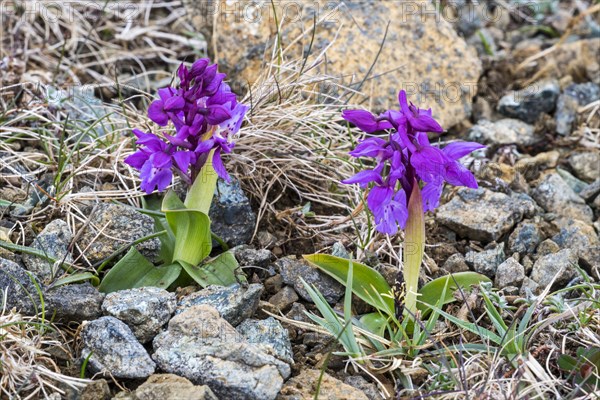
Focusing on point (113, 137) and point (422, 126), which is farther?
point (113, 137)

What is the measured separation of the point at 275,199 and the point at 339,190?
0.35 meters

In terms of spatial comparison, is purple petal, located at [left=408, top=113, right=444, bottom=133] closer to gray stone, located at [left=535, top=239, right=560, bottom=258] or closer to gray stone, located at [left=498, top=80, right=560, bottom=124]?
gray stone, located at [left=535, top=239, right=560, bottom=258]

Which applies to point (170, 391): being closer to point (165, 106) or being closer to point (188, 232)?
point (188, 232)

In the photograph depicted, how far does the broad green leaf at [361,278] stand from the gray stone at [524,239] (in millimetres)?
780

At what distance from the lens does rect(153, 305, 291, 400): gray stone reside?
2.56m

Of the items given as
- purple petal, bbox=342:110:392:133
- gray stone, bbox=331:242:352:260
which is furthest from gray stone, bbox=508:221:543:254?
purple petal, bbox=342:110:392:133

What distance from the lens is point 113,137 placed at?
407 centimetres

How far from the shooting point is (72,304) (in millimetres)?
2893

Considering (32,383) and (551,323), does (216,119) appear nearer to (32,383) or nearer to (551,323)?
(32,383)

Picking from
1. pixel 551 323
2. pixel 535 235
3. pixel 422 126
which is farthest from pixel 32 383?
pixel 535 235

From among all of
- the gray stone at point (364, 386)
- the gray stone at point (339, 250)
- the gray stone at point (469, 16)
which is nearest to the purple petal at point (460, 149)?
the gray stone at point (339, 250)

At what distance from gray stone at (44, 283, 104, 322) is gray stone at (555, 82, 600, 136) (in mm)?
2902

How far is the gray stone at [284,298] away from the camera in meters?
3.17

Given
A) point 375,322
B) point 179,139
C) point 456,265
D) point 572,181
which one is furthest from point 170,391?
point 572,181
